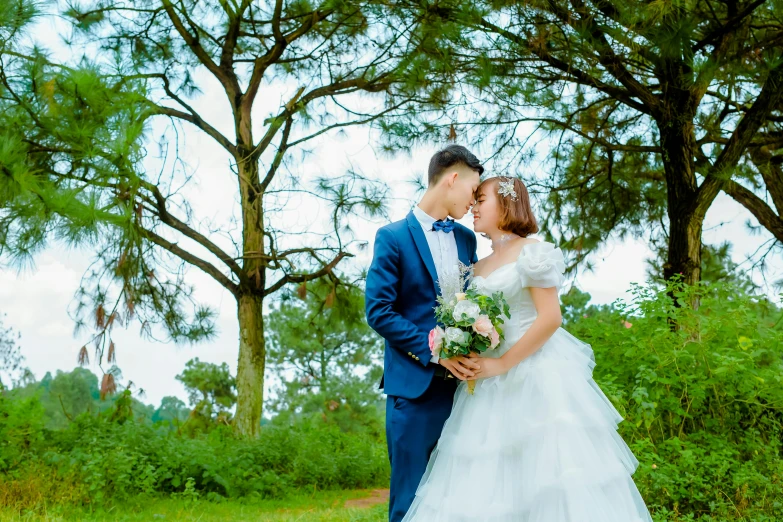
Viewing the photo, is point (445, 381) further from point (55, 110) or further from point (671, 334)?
point (55, 110)

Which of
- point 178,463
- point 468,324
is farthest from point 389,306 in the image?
point 178,463

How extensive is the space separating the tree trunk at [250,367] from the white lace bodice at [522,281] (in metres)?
5.56

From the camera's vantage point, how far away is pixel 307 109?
8562 millimetres

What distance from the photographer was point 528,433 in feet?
8.04

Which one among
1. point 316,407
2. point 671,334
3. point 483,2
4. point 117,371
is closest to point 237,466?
point 117,371

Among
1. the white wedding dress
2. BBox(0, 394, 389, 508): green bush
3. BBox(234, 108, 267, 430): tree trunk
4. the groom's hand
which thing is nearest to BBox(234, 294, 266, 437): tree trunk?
BBox(234, 108, 267, 430): tree trunk

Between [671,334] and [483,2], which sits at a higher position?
[483,2]

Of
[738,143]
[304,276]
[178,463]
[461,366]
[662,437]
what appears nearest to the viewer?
[461,366]

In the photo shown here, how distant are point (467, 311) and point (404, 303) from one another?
380mm

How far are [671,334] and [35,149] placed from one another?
507 centimetres

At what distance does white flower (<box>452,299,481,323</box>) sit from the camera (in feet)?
7.86

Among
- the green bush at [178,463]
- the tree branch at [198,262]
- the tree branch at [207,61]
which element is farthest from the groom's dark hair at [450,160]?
the tree branch at [207,61]

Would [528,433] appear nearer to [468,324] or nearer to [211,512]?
[468,324]

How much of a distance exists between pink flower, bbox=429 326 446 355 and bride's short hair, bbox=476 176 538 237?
20.3 inches
